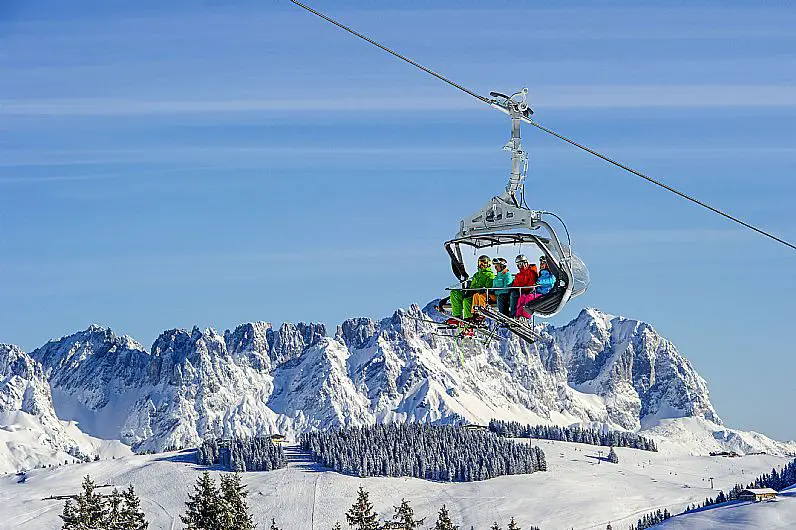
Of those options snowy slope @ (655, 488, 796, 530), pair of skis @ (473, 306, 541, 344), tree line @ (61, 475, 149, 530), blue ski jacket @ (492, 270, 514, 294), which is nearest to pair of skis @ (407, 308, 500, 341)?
pair of skis @ (473, 306, 541, 344)

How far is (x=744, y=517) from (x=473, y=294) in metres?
152

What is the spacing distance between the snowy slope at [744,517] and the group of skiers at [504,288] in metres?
145

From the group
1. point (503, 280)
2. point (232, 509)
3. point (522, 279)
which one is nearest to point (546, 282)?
point (522, 279)

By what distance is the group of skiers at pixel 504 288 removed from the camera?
90.3ft

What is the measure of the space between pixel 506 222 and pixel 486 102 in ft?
12.7

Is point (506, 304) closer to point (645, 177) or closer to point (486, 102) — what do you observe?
point (486, 102)

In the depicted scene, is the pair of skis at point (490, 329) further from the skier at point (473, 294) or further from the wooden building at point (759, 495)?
the wooden building at point (759, 495)

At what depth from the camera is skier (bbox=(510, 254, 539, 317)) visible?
90.6 feet

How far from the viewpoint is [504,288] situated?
27.7m

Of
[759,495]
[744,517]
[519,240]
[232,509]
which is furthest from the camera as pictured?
[759,495]

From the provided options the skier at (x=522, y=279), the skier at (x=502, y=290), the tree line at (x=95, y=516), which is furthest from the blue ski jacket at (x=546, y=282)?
the tree line at (x=95, y=516)

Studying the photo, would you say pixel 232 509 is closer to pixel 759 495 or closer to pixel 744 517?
pixel 744 517

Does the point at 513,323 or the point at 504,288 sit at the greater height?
the point at 504,288

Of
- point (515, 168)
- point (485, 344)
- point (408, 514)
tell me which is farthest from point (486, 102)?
point (408, 514)
